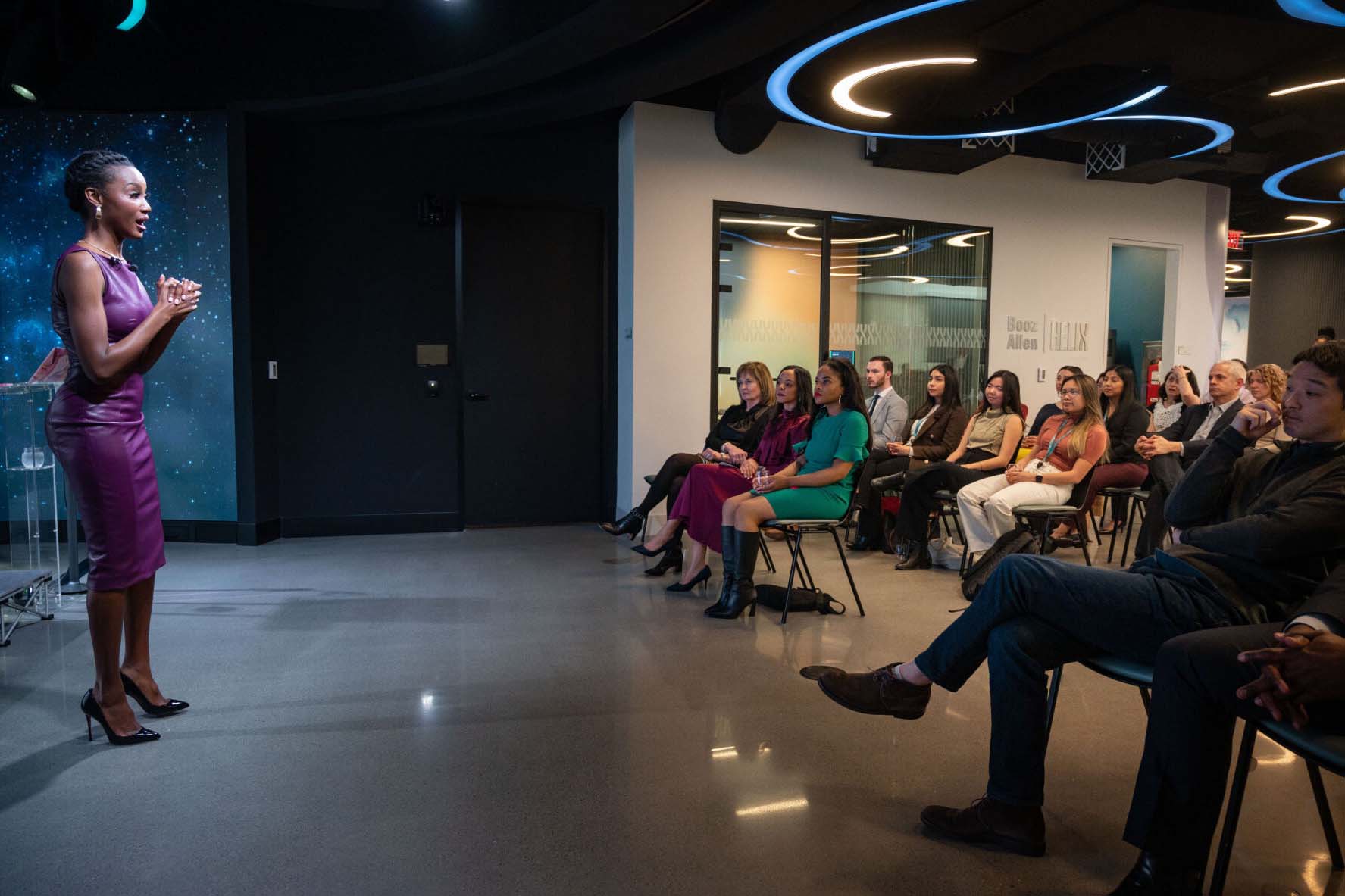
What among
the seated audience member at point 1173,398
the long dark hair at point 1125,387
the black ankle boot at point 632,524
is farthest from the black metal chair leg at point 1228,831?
the seated audience member at point 1173,398

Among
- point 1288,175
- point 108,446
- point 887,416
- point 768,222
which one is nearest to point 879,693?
point 108,446

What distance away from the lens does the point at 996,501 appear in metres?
4.82

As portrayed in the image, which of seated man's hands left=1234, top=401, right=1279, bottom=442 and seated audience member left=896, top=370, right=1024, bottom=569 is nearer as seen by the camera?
→ seated man's hands left=1234, top=401, right=1279, bottom=442

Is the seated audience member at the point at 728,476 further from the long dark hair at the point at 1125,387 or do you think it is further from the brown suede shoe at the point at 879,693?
the brown suede shoe at the point at 879,693

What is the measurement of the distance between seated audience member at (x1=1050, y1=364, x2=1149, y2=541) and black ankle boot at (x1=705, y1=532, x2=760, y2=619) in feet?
6.82

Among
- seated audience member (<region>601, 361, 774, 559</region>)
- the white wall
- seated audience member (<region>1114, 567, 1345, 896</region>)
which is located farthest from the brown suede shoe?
the white wall

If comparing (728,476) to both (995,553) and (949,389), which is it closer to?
(995,553)

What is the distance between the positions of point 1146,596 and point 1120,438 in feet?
12.3

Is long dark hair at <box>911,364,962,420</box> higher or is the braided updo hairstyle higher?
the braided updo hairstyle

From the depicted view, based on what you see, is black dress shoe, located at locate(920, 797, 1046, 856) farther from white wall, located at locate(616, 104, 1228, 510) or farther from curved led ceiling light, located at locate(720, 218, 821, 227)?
curved led ceiling light, located at locate(720, 218, 821, 227)

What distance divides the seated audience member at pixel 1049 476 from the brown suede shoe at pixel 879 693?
2716 mm

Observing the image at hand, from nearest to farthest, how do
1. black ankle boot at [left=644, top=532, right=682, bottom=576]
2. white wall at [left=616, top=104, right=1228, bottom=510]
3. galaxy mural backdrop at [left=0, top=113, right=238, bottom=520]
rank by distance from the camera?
black ankle boot at [left=644, top=532, right=682, bottom=576]
galaxy mural backdrop at [left=0, top=113, right=238, bottom=520]
white wall at [left=616, top=104, right=1228, bottom=510]

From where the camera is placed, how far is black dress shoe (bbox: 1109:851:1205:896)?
1733mm

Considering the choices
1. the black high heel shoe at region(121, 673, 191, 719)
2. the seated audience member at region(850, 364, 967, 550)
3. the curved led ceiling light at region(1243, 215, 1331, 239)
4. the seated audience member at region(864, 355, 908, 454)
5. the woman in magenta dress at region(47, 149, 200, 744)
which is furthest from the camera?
the curved led ceiling light at region(1243, 215, 1331, 239)
